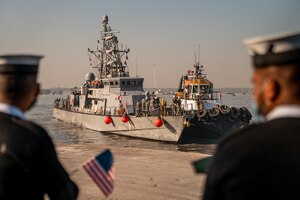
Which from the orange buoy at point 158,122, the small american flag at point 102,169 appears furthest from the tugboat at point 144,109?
the small american flag at point 102,169

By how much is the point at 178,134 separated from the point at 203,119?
1.71 m

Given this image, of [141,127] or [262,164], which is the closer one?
[262,164]

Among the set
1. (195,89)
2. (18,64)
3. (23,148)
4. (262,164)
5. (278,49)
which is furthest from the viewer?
(195,89)

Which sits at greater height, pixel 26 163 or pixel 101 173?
pixel 26 163

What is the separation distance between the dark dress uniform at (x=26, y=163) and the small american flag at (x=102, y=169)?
2.60ft

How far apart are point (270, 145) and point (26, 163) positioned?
1330 millimetres

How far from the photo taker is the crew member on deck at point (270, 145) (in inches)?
59.9

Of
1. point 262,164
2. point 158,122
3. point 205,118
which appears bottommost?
point 158,122

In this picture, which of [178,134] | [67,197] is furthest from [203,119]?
[67,197]

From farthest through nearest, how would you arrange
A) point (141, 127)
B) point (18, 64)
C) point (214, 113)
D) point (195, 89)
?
point (195, 89) < point (141, 127) < point (214, 113) < point (18, 64)

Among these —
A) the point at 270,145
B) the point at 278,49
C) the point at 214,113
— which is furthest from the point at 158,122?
the point at 270,145

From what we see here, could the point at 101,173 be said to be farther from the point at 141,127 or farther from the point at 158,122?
the point at 141,127

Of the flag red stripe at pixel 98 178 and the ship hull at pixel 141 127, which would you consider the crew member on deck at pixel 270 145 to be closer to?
the flag red stripe at pixel 98 178

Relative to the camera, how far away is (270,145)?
5.08 feet
